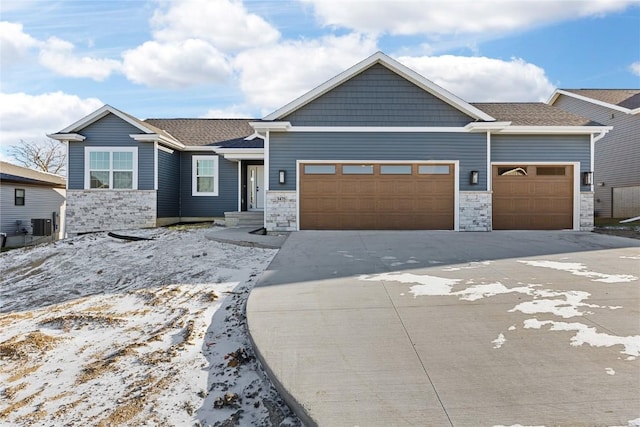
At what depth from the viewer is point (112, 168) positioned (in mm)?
13586

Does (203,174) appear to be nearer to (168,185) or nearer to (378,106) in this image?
(168,185)

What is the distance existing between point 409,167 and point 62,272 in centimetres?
946

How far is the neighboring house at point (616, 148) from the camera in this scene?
1698cm

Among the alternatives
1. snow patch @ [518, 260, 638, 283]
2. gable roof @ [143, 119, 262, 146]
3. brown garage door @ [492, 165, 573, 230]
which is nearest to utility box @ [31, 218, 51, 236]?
gable roof @ [143, 119, 262, 146]

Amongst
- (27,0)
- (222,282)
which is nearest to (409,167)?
(222,282)

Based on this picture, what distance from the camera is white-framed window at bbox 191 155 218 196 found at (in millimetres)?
15250

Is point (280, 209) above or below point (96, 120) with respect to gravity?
below

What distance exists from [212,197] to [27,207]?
1099 centimetres

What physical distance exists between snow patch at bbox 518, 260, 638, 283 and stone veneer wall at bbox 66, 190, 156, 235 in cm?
1188

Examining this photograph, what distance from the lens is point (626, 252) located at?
7668 millimetres

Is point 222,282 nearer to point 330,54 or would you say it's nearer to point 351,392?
point 351,392

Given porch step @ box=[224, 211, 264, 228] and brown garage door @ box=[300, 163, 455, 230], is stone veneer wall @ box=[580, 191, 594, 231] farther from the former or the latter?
porch step @ box=[224, 211, 264, 228]

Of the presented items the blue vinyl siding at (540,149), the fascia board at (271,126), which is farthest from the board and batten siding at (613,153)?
the fascia board at (271,126)

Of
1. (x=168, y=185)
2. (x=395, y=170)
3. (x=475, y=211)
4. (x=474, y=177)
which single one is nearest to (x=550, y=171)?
(x=474, y=177)
